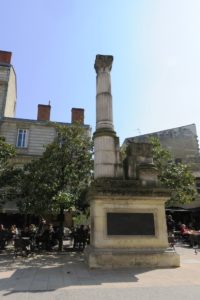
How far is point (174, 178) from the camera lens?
682 inches

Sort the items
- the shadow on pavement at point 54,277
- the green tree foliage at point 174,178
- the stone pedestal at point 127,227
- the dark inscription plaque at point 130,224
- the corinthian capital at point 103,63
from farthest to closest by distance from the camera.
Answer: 1. the green tree foliage at point 174,178
2. the corinthian capital at point 103,63
3. the dark inscription plaque at point 130,224
4. the stone pedestal at point 127,227
5. the shadow on pavement at point 54,277

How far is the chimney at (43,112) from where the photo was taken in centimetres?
2900

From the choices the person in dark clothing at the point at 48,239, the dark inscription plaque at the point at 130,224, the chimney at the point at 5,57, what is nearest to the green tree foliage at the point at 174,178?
the dark inscription plaque at the point at 130,224

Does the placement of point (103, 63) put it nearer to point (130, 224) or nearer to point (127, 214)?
point (127, 214)

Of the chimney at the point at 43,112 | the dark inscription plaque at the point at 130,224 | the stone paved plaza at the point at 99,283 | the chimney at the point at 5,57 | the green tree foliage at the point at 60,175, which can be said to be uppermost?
the chimney at the point at 5,57

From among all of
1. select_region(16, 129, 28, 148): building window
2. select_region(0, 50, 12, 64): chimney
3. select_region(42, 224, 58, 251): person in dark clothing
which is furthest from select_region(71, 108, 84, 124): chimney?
select_region(42, 224, 58, 251): person in dark clothing

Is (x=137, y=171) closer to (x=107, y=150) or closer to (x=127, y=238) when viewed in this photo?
(x=107, y=150)

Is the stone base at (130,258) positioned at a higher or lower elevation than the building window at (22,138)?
lower

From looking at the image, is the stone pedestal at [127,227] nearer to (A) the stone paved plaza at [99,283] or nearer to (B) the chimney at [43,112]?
(A) the stone paved plaza at [99,283]

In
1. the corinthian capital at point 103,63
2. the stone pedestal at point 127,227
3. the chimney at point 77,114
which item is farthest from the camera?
the chimney at point 77,114

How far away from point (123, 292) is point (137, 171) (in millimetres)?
5109

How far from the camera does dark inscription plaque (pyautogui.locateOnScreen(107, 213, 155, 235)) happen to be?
30.8 feet

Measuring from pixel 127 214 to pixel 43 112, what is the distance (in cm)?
2164

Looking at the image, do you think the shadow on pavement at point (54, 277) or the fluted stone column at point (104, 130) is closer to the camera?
the shadow on pavement at point (54, 277)
